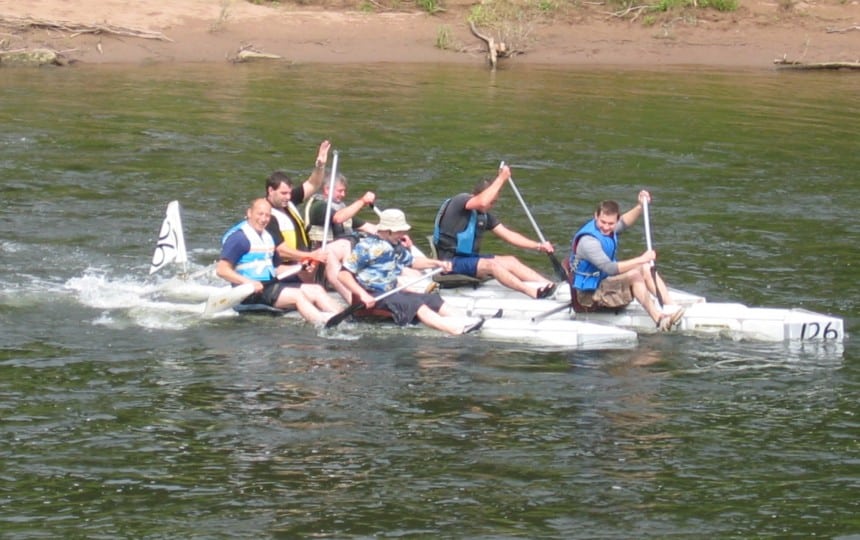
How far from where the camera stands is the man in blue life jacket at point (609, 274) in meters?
12.7

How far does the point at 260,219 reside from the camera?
42.4 feet

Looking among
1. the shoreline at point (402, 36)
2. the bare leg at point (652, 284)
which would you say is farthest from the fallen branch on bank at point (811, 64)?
the bare leg at point (652, 284)

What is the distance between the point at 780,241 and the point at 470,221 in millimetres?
4853

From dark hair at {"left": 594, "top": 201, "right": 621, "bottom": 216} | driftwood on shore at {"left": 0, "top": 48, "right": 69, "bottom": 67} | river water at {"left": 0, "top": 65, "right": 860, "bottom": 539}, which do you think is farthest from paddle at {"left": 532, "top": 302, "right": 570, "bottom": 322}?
driftwood on shore at {"left": 0, "top": 48, "right": 69, "bottom": 67}

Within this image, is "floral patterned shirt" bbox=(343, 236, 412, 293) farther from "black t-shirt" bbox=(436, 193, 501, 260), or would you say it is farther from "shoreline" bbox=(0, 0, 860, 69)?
"shoreline" bbox=(0, 0, 860, 69)

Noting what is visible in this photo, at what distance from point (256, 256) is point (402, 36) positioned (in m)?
20.2

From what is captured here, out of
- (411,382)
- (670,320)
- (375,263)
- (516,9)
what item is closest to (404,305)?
(375,263)

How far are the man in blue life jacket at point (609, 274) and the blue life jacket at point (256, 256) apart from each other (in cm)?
277

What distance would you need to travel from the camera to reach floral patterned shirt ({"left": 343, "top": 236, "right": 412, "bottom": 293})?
1297cm

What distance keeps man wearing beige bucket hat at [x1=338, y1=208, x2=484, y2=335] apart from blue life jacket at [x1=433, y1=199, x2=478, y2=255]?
3.37ft

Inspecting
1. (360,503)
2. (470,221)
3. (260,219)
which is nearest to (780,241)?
(470,221)

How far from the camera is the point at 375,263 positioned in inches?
512

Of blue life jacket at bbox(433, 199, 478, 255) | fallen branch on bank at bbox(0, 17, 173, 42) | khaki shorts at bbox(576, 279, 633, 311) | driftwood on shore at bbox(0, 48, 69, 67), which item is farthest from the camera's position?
fallen branch on bank at bbox(0, 17, 173, 42)

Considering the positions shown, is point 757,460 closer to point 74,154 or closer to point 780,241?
point 780,241
